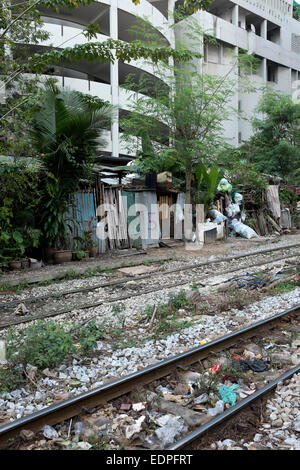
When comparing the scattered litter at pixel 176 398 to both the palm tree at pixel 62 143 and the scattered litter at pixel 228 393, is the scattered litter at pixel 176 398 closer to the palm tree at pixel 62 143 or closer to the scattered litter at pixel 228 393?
the scattered litter at pixel 228 393

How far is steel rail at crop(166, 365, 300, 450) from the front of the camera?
292cm

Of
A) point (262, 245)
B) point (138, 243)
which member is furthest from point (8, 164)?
point (262, 245)

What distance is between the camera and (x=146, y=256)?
1238 centimetres

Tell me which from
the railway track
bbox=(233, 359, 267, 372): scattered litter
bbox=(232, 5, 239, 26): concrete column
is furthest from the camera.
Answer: bbox=(232, 5, 239, 26): concrete column

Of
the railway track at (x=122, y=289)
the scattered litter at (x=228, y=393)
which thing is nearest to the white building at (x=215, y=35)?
the railway track at (x=122, y=289)

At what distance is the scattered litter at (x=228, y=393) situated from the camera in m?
3.70

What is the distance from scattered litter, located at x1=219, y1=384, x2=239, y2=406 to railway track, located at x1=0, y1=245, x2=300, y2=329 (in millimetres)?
3644

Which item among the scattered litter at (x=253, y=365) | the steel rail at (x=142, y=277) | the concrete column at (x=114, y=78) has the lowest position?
the scattered litter at (x=253, y=365)

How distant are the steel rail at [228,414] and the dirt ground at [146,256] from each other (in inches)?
260

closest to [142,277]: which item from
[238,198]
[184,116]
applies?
[184,116]

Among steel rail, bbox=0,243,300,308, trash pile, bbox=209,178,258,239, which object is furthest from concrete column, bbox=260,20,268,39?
steel rail, bbox=0,243,300,308

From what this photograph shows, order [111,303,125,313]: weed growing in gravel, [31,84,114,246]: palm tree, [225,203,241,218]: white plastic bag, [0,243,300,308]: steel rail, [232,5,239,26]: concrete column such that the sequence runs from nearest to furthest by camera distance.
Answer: [111,303,125,313]: weed growing in gravel < [0,243,300,308]: steel rail < [31,84,114,246]: palm tree < [225,203,241,218]: white plastic bag < [232,5,239,26]: concrete column

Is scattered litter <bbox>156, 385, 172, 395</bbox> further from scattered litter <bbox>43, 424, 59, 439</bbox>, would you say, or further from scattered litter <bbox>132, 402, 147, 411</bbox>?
scattered litter <bbox>43, 424, 59, 439</bbox>

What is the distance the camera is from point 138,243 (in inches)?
534
